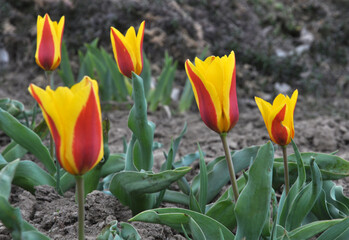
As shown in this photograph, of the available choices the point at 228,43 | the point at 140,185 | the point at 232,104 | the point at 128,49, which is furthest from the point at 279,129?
the point at 228,43

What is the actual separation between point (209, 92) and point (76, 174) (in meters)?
0.42

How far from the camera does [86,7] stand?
4621 mm

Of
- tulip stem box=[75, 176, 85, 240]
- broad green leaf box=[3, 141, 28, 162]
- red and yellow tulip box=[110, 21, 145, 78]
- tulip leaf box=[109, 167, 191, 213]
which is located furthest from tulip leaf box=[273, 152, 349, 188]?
broad green leaf box=[3, 141, 28, 162]

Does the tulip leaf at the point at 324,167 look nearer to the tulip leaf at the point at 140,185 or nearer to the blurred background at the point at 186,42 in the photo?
the tulip leaf at the point at 140,185

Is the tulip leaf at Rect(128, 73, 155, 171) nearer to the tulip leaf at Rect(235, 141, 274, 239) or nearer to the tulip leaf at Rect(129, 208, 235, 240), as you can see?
the tulip leaf at Rect(129, 208, 235, 240)

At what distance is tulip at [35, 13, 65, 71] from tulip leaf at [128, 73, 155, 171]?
416 millimetres

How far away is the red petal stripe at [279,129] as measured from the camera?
4.37 feet

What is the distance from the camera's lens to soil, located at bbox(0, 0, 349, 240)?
3967 millimetres

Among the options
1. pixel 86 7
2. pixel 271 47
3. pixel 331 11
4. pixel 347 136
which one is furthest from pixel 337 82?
pixel 86 7

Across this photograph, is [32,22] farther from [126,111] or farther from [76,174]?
[76,174]

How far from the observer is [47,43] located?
1737 millimetres

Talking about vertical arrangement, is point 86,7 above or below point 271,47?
above

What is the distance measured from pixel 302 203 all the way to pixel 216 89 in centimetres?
44

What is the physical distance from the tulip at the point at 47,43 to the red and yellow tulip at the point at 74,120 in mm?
791
